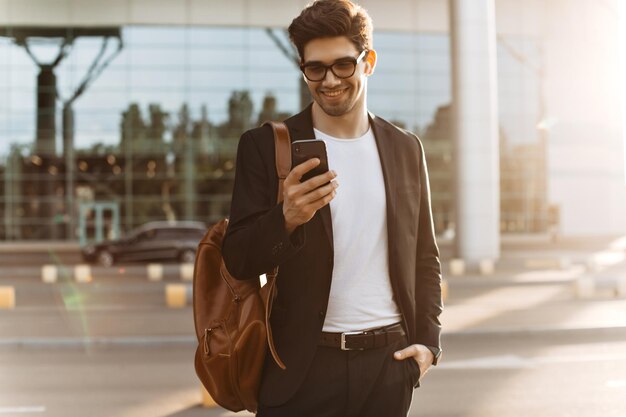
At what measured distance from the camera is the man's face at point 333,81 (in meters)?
2.29

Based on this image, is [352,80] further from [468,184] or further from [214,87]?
[214,87]

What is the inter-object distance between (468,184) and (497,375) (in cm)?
1634

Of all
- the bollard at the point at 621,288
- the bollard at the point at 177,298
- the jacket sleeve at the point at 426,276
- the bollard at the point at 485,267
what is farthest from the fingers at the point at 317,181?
the bollard at the point at 485,267

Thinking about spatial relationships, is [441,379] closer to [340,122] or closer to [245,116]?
[340,122]

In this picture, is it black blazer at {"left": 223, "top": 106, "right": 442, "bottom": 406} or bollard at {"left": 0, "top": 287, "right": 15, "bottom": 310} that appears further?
bollard at {"left": 0, "top": 287, "right": 15, "bottom": 310}

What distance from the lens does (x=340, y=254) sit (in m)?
2.32

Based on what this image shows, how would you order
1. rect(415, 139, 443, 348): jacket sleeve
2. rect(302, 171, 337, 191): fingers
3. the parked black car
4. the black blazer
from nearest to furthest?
rect(302, 171, 337, 191): fingers
the black blazer
rect(415, 139, 443, 348): jacket sleeve
the parked black car

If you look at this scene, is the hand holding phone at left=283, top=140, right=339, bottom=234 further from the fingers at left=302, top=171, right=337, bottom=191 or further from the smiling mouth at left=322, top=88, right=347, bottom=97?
the smiling mouth at left=322, top=88, right=347, bottom=97

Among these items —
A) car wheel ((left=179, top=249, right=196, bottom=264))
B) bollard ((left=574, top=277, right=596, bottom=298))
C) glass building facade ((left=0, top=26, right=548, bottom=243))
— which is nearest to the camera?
bollard ((left=574, top=277, right=596, bottom=298))

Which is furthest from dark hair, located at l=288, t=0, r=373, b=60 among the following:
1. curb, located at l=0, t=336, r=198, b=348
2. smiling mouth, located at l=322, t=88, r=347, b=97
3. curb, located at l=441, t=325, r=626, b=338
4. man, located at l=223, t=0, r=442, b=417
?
curb, located at l=441, t=325, r=626, b=338

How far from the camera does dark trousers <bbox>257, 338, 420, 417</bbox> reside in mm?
2260

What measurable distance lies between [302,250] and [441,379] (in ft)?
19.3

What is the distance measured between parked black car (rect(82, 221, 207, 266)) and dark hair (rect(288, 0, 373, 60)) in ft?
82.0

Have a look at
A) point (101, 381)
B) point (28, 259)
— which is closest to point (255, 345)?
point (101, 381)
